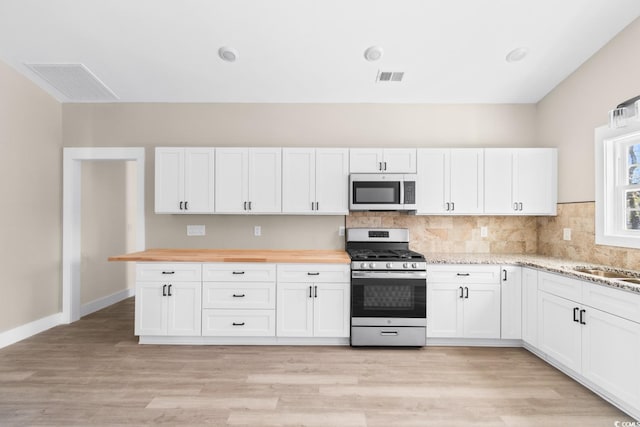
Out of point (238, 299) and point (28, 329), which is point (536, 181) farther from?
point (28, 329)

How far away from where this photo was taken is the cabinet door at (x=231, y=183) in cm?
375

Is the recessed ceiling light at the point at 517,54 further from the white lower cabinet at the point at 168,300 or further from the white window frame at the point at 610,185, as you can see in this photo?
the white lower cabinet at the point at 168,300

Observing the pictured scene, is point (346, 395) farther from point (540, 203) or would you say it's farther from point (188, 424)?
point (540, 203)

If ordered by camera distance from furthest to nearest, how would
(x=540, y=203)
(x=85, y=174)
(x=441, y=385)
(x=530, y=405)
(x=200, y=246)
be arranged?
(x=85, y=174) → (x=200, y=246) → (x=540, y=203) → (x=441, y=385) → (x=530, y=405)

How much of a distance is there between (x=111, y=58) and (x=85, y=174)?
190 cm

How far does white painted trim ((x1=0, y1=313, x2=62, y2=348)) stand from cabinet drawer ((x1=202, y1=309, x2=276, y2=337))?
2.02 metres

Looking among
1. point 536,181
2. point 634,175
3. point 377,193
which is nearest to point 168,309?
point 377,193

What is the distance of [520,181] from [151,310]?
427cm

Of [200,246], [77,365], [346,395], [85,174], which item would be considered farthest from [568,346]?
[85,174]

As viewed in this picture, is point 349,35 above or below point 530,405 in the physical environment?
above

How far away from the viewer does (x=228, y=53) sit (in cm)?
327

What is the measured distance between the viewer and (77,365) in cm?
298

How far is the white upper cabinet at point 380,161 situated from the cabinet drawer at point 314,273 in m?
1.14

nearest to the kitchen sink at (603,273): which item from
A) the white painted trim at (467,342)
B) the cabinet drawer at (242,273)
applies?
the white painted trim at (467,342)
